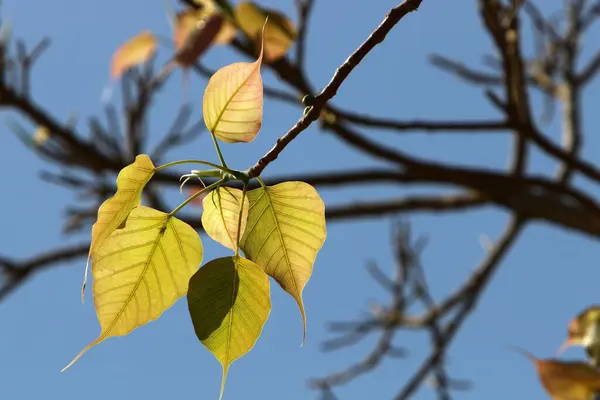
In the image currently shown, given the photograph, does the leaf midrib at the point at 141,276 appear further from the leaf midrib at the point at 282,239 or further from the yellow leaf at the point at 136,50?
the yellow leaf at the point at 136,50

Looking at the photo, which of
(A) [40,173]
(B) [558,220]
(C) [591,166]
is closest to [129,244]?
(C) [591,166]

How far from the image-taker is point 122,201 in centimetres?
54

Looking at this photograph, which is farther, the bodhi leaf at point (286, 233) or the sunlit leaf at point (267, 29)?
the sunlit leaf at point (267, 29)

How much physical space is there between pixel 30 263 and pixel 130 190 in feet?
6.49

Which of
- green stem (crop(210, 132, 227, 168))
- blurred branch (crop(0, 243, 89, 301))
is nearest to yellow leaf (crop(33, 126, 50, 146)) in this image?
blurred branch (crop(0, 243, 89, 301))

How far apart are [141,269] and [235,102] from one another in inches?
6.1

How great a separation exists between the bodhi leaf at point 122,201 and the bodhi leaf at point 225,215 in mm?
71

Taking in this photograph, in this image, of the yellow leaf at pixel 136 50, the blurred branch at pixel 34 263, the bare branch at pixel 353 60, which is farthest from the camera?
the blurred branch at pixel 34 263

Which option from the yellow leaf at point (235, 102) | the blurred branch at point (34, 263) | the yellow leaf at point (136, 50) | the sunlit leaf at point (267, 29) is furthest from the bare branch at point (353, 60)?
the blurred branch at point (34, 263)

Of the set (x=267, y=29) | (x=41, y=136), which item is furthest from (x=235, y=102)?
(x=41, y=136)

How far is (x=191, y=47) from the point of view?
48.3 inches

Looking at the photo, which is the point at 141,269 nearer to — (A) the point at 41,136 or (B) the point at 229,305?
(B) the point at 229,305

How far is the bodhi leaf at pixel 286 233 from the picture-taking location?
576 mm

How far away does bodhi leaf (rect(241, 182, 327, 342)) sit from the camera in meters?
0.58
